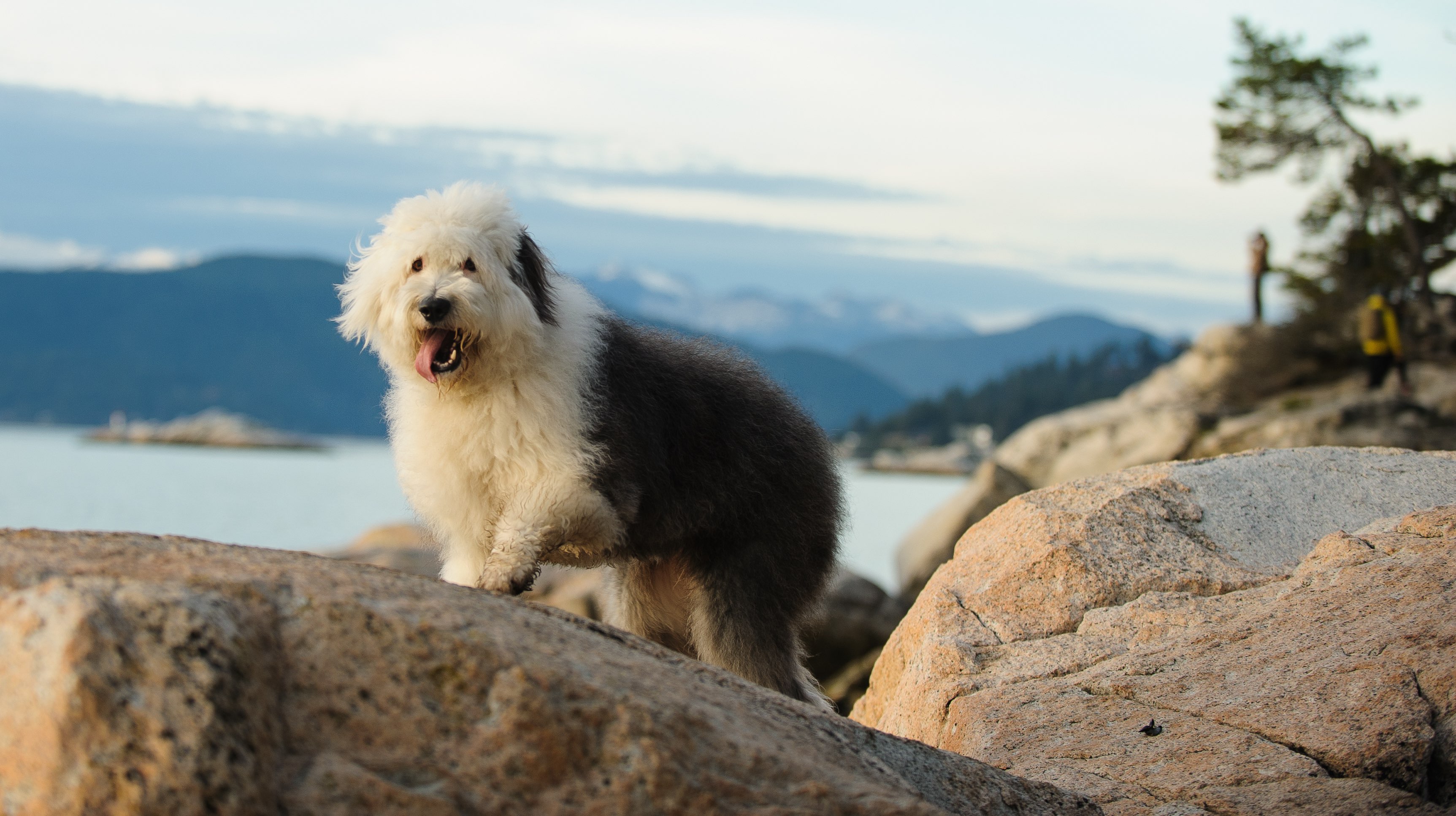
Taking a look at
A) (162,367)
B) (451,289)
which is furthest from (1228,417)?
(162,367)

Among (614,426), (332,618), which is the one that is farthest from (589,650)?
(614,426)

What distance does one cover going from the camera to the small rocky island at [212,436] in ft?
350

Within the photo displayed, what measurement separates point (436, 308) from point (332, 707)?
2.39m

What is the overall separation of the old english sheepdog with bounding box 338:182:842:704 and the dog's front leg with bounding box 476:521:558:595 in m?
0.01

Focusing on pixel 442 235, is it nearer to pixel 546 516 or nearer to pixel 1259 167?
pixel 546 516

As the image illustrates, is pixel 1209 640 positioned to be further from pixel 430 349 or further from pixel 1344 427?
pixel 1344 427

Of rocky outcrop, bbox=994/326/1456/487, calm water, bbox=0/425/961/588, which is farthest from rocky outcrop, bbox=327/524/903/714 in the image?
rocky outcrop, bbox=994/326/1456/487

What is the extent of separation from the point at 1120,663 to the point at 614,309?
3139 millimetres

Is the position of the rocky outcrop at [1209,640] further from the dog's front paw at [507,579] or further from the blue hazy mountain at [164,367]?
the blue hazy mountain at [164,367]

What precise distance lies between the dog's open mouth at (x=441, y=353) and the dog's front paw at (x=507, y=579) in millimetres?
918

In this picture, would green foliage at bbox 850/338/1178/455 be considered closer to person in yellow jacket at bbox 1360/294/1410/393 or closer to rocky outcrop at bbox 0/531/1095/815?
person in yellow jacket at bbox 1360/294/1410/393

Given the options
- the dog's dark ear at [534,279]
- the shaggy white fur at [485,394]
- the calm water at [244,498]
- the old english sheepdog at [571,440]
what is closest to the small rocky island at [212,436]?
the calm water at [244,498]

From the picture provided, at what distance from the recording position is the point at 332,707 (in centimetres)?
336

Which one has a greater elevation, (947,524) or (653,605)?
(653,605)
